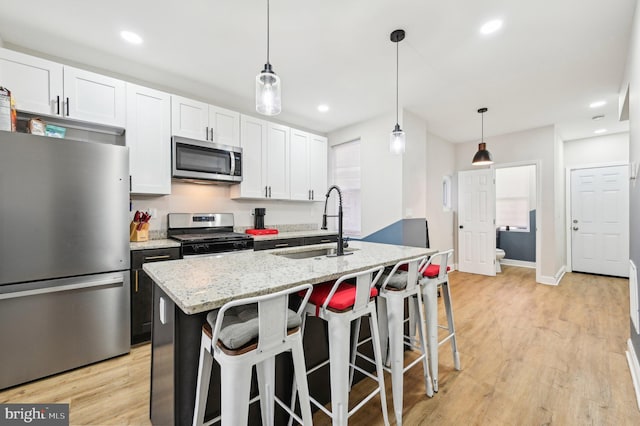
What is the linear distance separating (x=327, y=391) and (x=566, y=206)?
237 inches

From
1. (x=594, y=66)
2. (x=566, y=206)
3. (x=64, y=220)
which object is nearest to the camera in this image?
(x=64, y=220)

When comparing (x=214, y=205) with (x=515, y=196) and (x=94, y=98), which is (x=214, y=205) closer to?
(x=94, y=98)

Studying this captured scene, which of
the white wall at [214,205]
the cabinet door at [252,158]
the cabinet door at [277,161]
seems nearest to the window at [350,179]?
Answer: the white wall at [214,205]

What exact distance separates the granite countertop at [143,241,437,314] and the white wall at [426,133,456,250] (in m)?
3.33

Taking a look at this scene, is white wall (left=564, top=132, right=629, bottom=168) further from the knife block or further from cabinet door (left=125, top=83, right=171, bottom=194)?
the knife block

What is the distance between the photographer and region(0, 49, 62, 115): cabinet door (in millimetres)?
2086

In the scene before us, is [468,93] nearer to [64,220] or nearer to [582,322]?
[582,322]

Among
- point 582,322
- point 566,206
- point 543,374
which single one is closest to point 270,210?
point 543,374

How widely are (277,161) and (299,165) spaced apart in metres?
0.40

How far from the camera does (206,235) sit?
3.04 meters

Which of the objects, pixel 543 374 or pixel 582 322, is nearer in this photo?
pixel 543 374

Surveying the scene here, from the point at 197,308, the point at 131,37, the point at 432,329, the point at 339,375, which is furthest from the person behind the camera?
the point at 131,37

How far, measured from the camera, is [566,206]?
5242mm

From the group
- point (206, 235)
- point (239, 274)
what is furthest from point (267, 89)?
point (206, 235)
